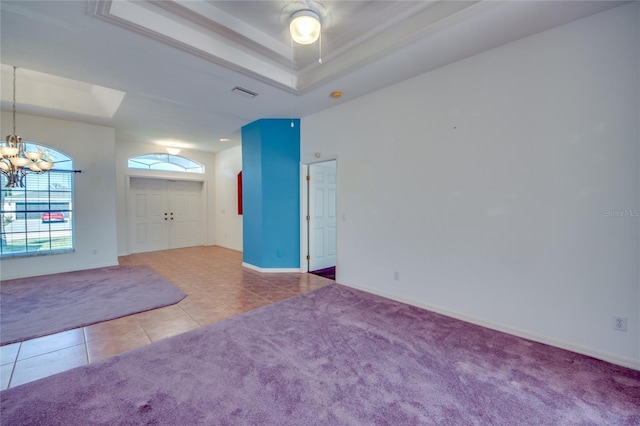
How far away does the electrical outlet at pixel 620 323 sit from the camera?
2.18m

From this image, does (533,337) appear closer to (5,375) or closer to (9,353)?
(5,375)

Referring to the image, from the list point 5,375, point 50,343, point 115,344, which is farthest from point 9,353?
point 115,344

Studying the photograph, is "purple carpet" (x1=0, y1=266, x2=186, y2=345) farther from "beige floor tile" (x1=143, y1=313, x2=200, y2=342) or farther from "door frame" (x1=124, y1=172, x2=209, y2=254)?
"door frame" (x1=124, y1=172, x2=209, y2=254)

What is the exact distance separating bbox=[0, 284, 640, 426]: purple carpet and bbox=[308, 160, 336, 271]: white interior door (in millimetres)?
2434

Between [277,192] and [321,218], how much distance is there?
1.00m

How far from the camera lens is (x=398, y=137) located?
3.57m

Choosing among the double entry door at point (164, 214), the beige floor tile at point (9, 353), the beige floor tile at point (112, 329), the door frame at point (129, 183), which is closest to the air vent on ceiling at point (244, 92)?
the beige floor tile at point (112, 329)

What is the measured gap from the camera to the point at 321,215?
525 centimetres

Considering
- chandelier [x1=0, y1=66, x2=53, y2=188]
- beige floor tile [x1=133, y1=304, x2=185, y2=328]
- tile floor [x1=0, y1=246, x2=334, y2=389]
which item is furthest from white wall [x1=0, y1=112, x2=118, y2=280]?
beige floor tile [x1=133, y1=304, x2=185, y2=328]

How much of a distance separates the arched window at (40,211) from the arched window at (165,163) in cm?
185

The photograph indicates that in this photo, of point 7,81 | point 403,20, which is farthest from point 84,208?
point 403,20

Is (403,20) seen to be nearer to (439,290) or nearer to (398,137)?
(398,137)

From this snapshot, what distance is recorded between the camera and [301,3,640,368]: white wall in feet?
7.21

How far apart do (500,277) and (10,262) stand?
7.58 m
